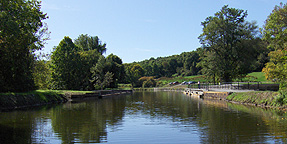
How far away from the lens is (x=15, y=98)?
2559 cm

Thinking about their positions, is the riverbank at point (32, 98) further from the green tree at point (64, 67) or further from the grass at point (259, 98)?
the grass at point (259, 98)

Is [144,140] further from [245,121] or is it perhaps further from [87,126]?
[245,121]

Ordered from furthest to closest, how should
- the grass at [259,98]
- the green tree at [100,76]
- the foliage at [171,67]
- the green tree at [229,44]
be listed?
the foliage at [171,67] → the green tree at [100,76] → the green tree at [229,44] → the grass at [259,98]

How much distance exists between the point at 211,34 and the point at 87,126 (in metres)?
37.3

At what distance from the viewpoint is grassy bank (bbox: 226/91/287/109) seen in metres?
21.4

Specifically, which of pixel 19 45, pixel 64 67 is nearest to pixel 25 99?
pixel 19 45

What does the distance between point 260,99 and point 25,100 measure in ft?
74.8

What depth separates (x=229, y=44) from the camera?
48.4m

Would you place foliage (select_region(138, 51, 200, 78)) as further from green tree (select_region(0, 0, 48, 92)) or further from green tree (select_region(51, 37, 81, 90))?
green tree (select_region(0, 0, 48, 92))

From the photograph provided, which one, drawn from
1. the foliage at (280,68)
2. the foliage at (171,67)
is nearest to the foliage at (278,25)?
the foliage at (280,68)

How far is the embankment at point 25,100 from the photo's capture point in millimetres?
23791

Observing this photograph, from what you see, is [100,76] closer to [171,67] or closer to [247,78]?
[247,78]

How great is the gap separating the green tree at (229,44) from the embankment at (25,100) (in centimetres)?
2793

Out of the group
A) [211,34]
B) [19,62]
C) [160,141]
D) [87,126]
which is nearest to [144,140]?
[160,141]
